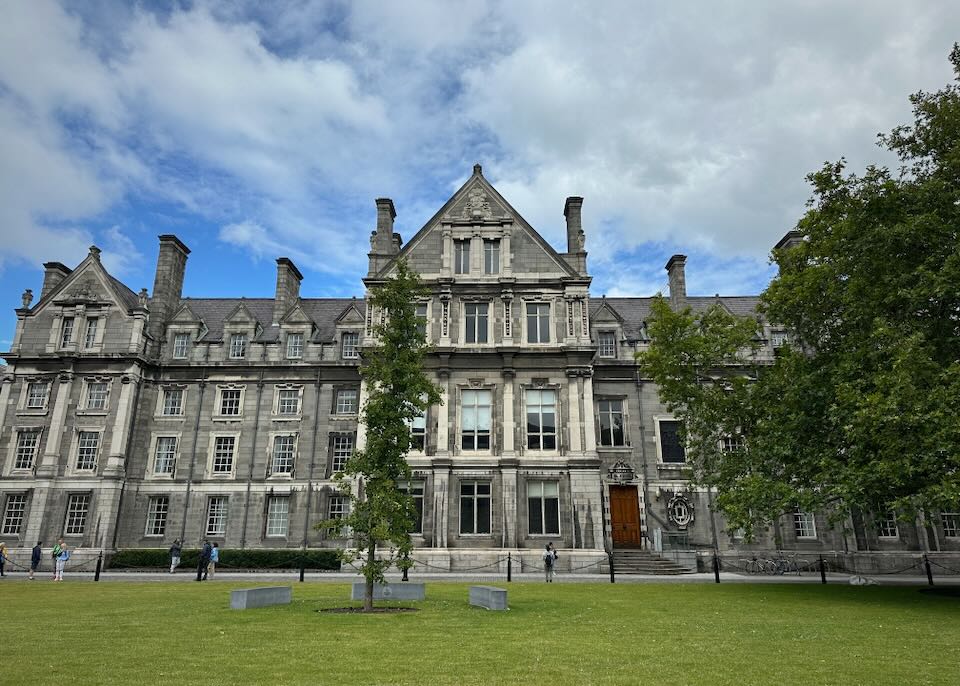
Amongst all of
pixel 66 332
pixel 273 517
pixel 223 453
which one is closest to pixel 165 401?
pixel 223 453

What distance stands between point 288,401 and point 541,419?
52.7 feet

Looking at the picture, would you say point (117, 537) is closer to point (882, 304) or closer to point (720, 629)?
point (720, 629)

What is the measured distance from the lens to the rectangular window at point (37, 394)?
1476 inches

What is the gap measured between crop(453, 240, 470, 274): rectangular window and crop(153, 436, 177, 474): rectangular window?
791 inches

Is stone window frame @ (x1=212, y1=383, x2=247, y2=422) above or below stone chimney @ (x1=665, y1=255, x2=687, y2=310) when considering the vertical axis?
below

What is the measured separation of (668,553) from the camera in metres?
32.1

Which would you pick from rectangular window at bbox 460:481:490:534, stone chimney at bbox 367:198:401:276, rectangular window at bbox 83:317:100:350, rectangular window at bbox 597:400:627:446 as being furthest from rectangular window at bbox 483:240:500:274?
Answer: rectangular window at bbox 83:317:100:350

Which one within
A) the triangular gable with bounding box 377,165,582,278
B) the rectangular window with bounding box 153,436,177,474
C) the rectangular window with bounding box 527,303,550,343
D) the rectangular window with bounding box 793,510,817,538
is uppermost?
the triangular gable with bounding box 377,165,582,278

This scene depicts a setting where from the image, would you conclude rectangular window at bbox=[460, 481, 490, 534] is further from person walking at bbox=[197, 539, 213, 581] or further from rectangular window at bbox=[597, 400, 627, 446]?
person walking at bbox=[197, 539, 213, 581]

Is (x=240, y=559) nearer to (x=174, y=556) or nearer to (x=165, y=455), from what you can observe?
(x=174, y=556)

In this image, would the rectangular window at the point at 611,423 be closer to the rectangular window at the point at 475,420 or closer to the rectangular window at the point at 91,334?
the rectangular window at the point at 475,420

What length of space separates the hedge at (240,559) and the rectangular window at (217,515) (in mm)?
2011

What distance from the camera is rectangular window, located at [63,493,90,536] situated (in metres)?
35.3

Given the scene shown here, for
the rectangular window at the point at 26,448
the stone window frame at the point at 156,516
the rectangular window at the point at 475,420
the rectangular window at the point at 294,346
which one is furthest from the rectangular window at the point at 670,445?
the rectangular window at the point at 26,448
